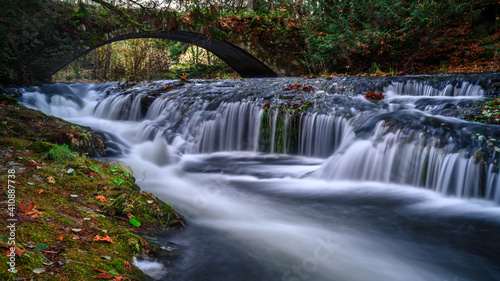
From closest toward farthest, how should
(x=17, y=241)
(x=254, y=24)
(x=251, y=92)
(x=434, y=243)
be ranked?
(x=17, y=241) → (x=434, y=243) → (x=251, y=92) → (x=254, y=24)

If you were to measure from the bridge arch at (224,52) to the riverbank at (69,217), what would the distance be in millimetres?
9545

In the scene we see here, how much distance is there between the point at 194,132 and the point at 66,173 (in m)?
4.48

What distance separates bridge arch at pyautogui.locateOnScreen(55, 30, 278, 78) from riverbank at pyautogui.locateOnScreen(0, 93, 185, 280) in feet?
31.3

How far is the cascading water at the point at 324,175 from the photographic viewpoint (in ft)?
8.42

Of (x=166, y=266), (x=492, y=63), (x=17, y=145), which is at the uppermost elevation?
(x=492, y=63)

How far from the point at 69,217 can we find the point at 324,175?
376 centimetres

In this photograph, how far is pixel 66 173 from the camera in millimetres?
2984

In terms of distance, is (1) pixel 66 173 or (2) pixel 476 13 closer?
(1) pixel 66 173

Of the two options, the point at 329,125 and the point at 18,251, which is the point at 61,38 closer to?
the point at 329,125

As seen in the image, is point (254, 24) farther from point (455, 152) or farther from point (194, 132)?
point (455, 152)

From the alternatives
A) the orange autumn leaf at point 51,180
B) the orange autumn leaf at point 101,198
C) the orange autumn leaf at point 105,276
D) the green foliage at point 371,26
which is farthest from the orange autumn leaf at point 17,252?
the green foliage at point 371,26

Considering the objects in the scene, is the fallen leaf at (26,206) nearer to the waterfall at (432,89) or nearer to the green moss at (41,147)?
the green moss at (41,147)

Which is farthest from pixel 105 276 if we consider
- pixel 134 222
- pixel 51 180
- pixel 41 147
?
pixel 41 147

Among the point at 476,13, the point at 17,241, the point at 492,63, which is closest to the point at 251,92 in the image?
the point at 17,241
